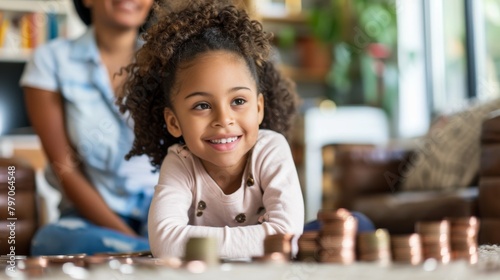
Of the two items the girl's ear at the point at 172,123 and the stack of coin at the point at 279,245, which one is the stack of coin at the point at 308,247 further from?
the girl's ear at the point at 172,123

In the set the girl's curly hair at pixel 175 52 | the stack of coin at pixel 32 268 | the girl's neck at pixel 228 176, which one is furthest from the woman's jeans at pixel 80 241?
the stack of coin at pixel 32 268

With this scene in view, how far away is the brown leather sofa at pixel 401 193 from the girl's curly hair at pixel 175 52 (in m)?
1.00

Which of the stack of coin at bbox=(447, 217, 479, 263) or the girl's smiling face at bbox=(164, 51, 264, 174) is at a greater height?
the girl's smiling face at bbox=(164, 51, 264, 174)

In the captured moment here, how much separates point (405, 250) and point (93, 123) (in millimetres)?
1383

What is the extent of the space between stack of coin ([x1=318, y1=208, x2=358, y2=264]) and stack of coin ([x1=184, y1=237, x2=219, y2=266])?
11cm

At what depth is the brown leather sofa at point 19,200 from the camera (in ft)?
6.27

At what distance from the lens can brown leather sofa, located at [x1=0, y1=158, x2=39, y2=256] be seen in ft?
6.27

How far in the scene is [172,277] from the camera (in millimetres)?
690

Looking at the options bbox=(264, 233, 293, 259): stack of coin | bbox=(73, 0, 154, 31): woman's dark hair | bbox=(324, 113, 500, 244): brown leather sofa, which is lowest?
bbox=(324, 113, 500, 244): brown leather sofa

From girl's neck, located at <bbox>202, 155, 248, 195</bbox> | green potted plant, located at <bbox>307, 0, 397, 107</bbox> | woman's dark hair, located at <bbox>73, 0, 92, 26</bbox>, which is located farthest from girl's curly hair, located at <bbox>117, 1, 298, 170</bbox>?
green potted plant, located at <bbox>307, 0, 397, 107</bbox>

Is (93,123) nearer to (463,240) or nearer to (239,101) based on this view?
(239,101)

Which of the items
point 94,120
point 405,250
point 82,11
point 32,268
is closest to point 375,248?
point 405,250

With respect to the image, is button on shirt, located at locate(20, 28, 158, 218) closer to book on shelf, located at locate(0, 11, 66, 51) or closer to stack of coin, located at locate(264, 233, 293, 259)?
stack of coin, located at locate(264, 233, 293, 259)

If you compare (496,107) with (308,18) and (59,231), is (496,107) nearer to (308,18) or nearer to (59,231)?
(59,231)
